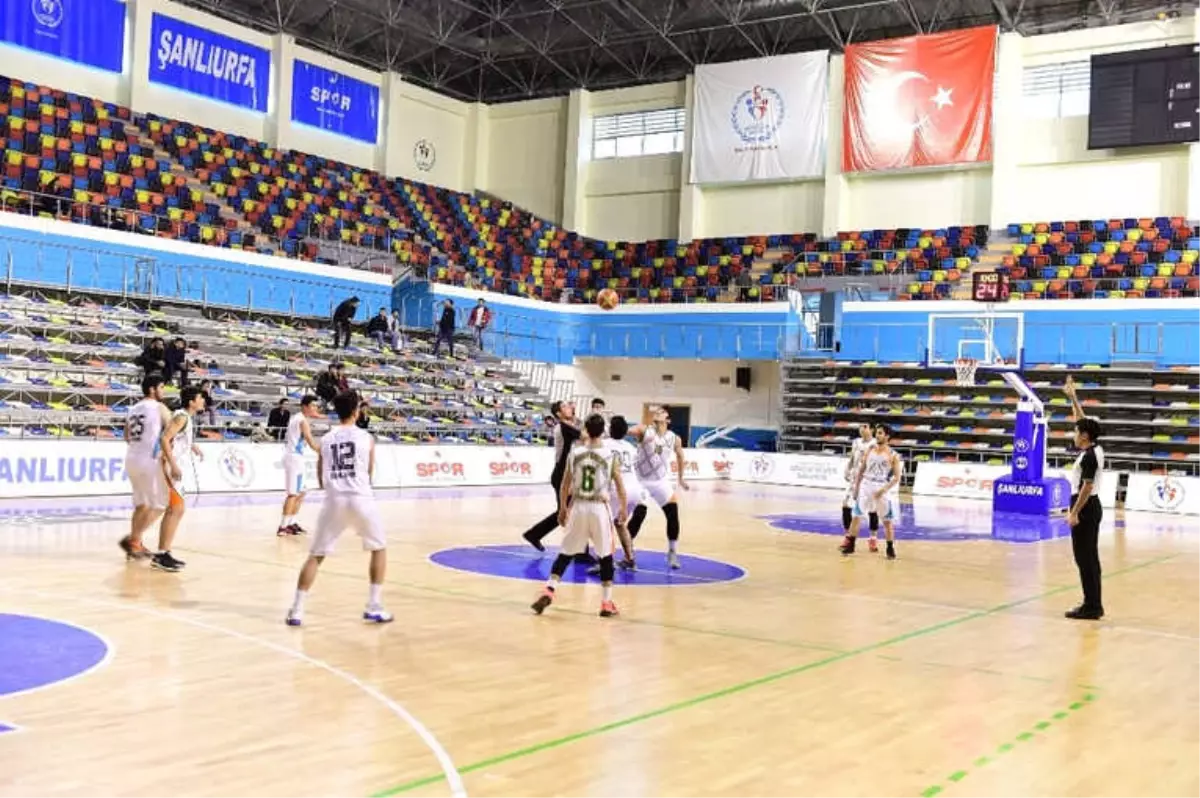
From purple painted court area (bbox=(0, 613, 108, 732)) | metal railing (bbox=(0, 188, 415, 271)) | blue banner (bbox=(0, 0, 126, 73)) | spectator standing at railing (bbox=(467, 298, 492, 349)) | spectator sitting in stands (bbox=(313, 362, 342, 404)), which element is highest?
blue banner (bbox=(0, 0, 126, 73))

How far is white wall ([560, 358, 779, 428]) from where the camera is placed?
1483 inches

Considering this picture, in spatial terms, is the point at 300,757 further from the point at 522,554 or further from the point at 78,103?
the point at 78,103

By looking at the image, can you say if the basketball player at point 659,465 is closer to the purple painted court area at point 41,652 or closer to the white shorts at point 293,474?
the white shorts at point 293,474

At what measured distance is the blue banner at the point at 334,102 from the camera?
37.5 meters

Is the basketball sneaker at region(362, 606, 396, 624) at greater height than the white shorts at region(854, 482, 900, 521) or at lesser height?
lesser

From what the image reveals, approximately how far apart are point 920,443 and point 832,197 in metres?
8.91

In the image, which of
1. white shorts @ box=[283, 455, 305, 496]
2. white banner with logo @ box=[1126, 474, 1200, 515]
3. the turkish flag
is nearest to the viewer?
white shorts @ box=[283, 455, 305, 496]

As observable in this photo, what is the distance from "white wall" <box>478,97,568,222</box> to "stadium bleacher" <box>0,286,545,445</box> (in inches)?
431

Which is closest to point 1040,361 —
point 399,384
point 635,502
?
point 399,384

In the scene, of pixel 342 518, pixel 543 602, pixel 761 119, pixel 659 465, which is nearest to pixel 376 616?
pixel 342 518

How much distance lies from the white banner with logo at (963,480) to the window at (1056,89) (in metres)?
12.0

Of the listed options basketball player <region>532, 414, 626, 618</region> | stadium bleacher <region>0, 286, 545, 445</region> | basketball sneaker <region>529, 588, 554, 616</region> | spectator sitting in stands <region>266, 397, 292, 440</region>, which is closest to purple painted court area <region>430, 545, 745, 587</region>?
basketball sneaker <region>529, 588, 554, 616</region>

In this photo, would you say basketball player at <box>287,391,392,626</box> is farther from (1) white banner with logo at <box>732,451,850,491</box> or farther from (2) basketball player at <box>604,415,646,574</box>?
(1) white banner with logo at <box>732,451,850,491</box>

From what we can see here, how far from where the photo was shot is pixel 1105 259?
107 ft
